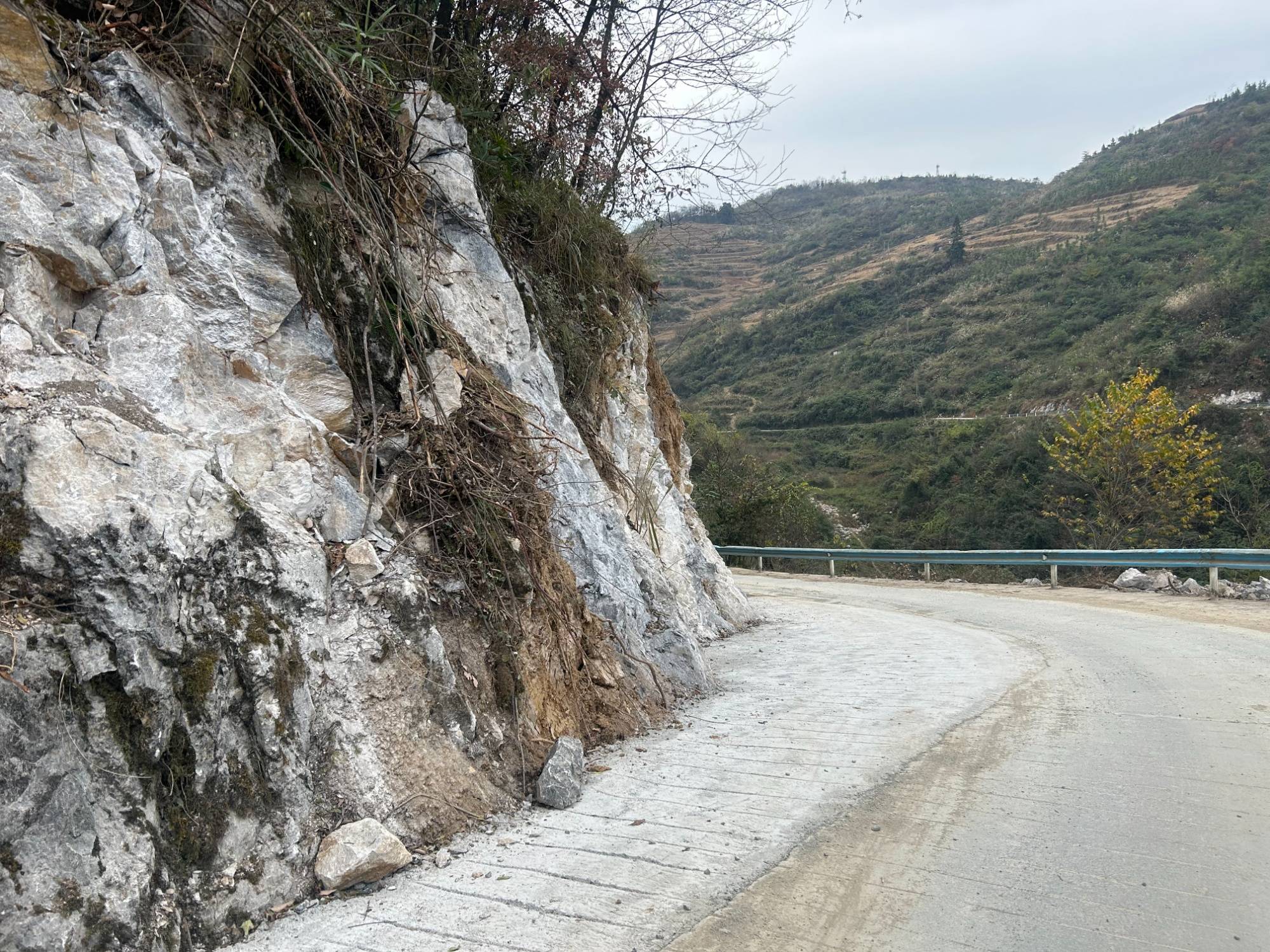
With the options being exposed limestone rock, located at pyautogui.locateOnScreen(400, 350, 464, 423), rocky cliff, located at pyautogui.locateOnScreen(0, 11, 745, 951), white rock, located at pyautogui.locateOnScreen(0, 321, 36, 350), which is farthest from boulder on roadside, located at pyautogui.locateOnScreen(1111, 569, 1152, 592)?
white rock, located at pyautogui.locateOnScreen(0, 321, 36, 350)

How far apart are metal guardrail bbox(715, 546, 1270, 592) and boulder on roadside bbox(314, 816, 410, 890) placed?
13.8 m

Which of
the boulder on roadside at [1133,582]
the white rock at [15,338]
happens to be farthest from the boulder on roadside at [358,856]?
the boulder on roadside at [1133,582]

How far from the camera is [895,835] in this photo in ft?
15.0

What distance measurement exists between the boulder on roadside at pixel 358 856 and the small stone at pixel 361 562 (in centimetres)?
129

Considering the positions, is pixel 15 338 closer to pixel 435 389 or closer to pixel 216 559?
pixel 216 559

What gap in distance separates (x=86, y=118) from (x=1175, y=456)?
1013 inches

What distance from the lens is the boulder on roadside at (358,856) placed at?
12.6ft

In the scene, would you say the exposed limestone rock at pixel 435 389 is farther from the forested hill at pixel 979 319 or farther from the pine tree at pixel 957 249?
the pine tree at pixel 957 249

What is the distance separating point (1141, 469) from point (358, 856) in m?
25.3

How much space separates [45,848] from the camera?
3.04 meters

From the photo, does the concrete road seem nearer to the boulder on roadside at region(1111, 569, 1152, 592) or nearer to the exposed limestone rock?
the exposed limestone rock

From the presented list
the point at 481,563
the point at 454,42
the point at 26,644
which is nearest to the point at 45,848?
the point at 26,644

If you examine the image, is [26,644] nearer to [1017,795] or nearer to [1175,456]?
[1017,795]

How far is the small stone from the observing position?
15.6 feet
